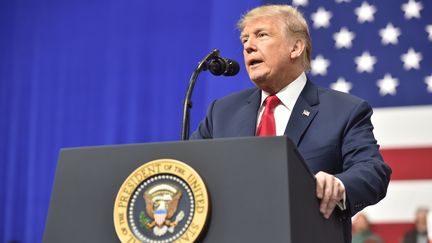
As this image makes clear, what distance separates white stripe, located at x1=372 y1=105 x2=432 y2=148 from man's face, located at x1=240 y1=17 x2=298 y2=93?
2342mm

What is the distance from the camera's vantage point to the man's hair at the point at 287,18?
210 cm

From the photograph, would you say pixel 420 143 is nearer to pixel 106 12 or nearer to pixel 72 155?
pixel 106 12

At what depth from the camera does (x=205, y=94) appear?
469cm

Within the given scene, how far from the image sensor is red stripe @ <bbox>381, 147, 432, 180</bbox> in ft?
13.8

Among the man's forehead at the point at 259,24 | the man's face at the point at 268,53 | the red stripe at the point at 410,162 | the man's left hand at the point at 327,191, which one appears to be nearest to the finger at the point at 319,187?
the man's left hand at the point at 327,191

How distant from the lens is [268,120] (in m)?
1.89

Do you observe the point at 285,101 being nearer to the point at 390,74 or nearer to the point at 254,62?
the point at 254,62

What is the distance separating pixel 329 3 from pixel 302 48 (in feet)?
8.32

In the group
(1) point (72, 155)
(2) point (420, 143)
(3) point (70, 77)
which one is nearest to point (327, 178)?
(1) point (72, 155)

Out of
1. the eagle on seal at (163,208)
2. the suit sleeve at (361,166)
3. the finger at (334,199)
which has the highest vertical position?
the suit sleeve at (361,166)

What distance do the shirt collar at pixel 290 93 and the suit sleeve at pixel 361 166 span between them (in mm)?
210

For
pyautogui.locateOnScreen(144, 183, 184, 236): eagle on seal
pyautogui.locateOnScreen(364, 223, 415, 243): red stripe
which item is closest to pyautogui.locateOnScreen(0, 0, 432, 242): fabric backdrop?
pyautogui.locateOnScreen(364, 223, 415, 243): red stripe

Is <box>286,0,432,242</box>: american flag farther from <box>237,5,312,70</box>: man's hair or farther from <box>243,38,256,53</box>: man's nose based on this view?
<box>243,38,256,53</box>: man's nose

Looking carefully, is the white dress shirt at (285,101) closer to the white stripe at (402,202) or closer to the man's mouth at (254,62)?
the man's mouth at (254,62)
